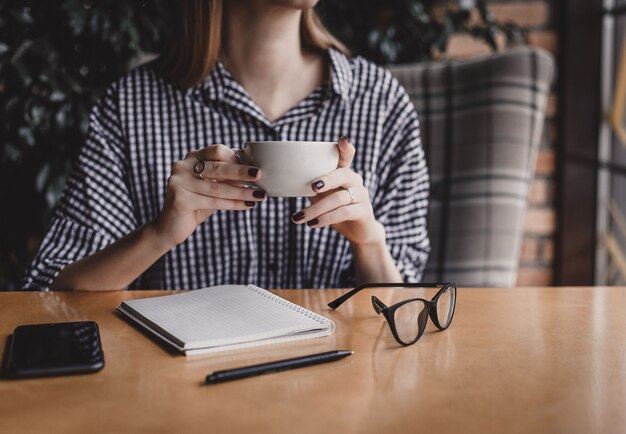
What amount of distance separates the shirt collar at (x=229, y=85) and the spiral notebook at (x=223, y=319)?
1.62 ft

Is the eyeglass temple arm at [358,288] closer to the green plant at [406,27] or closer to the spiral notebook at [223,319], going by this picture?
the spiral notebook at [223,319]

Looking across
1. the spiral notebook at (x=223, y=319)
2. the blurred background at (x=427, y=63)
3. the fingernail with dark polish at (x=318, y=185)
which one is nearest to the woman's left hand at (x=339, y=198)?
the fingernail with dark polish at (x=318, y=185)

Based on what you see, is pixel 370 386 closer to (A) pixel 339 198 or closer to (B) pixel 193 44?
(A) pixel 339 198

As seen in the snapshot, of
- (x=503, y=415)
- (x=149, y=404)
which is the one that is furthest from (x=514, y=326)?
(x=149, y=404)

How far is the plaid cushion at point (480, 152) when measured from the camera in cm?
141

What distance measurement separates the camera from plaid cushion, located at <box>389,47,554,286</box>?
141 cm

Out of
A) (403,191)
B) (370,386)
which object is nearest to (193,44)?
(403,191)

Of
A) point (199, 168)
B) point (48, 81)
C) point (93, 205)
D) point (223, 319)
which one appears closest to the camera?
point (223, 319)

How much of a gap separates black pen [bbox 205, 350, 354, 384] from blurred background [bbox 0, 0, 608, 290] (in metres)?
0.90

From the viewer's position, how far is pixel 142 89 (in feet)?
4.25

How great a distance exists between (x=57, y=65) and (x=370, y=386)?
1.42 meters

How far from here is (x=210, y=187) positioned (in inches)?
33.9

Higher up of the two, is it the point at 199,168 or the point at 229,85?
the point at 229,85

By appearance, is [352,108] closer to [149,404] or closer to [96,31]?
[96,31]
